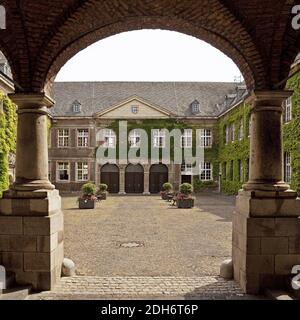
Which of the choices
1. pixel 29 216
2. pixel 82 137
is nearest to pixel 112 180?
pixel 82 137

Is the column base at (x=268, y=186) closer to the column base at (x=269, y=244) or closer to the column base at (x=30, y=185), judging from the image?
the column base at (x=269, y=244)

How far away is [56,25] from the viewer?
5961 mm

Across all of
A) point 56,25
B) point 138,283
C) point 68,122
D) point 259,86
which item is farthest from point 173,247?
point 68,122

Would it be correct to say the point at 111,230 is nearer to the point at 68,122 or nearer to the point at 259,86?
the point at 259,86

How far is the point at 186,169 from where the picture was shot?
119ft

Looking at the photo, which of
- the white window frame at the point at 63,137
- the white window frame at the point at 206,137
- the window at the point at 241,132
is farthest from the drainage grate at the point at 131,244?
the white window frame at the point at 63,137

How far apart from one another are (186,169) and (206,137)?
3806 mm

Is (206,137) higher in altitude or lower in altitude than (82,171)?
higher

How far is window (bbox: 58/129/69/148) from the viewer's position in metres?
36.0

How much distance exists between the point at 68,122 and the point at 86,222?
23.0 metres

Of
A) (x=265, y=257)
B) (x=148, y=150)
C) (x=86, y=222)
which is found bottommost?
(x=86, y=222)

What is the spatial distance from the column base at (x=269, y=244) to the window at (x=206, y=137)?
30.9 meters

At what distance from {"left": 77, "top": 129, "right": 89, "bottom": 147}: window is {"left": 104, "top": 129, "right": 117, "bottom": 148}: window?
187 cm

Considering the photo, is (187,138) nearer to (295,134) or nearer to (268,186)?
(295,134)
